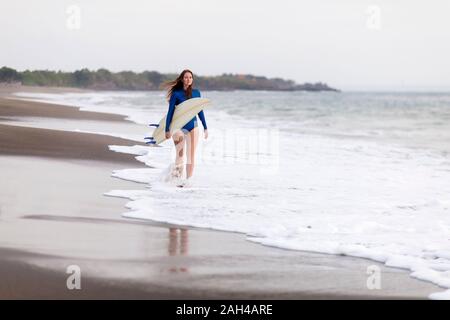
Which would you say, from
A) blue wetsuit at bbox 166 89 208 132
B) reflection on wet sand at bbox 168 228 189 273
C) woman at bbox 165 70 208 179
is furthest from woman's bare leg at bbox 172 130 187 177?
reflection on wet sand at bbox 168 228 189 273

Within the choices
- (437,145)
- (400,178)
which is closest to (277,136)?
(437,145)

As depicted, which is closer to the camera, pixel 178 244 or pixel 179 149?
pixel 178 244

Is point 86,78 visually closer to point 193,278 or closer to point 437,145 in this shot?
point 437,145

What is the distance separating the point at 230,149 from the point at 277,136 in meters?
4.58

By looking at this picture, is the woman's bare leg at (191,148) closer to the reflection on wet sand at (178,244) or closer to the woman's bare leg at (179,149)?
the woman's bare leg at (179,149)

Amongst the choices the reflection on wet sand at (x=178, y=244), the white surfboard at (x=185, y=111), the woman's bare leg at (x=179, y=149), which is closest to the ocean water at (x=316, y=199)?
the woman's bare leg at (x=179, y=149)

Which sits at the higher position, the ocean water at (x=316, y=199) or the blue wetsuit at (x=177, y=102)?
the blue wetsuit at (x=177, y=102)

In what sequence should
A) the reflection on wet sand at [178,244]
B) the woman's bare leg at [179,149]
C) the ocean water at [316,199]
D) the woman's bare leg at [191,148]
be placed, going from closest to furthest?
the reflection on wet sand at [178,244] → the ocean water at [316,199] → the woman's bare leg at [179,149] → the woman's bare leg at [191,148]

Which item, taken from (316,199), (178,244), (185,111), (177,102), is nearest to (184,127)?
(185,111)

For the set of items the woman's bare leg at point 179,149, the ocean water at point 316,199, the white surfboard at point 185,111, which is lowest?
the ocean water at point 316,199

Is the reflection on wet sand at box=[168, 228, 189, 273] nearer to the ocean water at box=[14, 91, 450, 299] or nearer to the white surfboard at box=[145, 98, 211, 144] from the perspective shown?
the ocean water at box=[14, 91, 450, 299]

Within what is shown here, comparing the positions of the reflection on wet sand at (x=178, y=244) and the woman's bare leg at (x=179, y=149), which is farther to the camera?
the woman's bare leg at (x=179, y=149)

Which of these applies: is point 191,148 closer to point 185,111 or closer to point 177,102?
point 185,111
